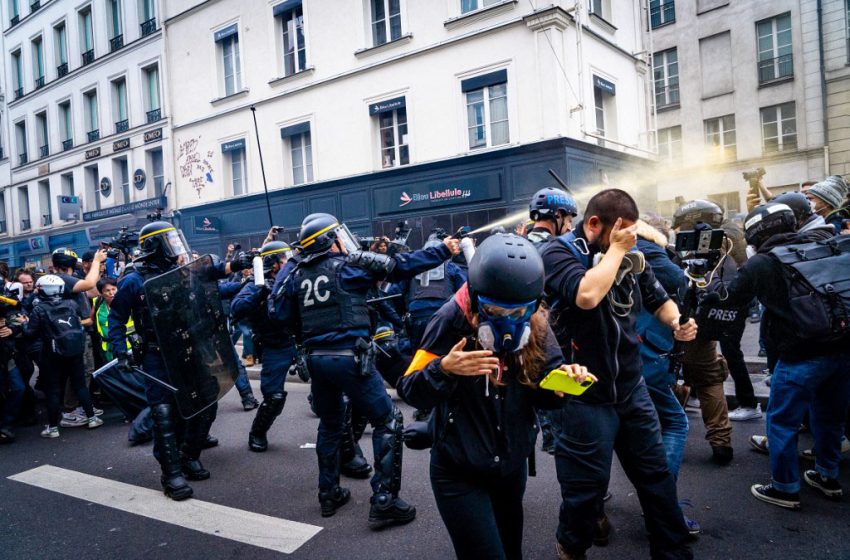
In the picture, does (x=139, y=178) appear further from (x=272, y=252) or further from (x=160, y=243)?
(x=160, y=243)

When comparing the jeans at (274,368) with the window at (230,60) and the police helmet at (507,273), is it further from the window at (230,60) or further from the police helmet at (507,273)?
the window at (230,60)

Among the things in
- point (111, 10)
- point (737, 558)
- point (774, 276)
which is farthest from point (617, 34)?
point (111, 10)

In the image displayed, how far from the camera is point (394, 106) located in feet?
48.9

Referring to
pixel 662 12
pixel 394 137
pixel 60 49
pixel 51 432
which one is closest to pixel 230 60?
pixel 394 137

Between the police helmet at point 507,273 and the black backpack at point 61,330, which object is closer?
the police helmet at point 507,273

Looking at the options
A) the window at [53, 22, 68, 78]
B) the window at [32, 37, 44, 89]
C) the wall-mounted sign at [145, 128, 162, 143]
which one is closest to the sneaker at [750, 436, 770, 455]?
the wall-mounted sign at [145, 128, 162, 143]

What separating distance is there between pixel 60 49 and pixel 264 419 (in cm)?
2617

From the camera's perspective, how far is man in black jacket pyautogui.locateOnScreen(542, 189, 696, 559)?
2578mm

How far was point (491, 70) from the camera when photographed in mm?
13312

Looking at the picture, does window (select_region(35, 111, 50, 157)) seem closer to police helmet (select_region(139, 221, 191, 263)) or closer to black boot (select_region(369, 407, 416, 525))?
police helmet (select_region(139, 221, 191, 263))

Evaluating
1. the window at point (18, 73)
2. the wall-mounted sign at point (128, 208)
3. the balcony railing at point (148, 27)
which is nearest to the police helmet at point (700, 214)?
the wall-mounted sign at point (128, 208)

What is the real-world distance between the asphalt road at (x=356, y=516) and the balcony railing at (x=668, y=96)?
65.4ft

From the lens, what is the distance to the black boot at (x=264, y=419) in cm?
518

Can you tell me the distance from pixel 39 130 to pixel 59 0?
5.65 metres
